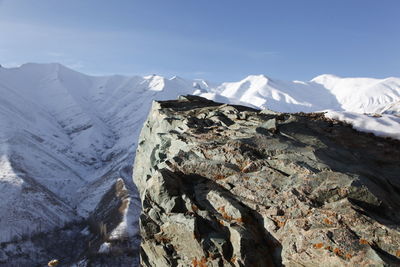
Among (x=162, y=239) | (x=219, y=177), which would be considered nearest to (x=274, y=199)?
(x=219, y=177)

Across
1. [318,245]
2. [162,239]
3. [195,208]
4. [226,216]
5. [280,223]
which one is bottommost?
[162,239]

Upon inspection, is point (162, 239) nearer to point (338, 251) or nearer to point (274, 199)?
point (274, 199)

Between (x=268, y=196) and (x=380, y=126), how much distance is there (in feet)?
31.5

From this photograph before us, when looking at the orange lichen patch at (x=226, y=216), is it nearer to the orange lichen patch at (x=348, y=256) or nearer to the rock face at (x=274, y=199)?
the rock face at (x=274, y=199)

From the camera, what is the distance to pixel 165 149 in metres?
16.4

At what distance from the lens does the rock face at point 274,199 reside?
891cm

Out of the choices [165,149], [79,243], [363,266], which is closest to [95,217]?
[79,243]

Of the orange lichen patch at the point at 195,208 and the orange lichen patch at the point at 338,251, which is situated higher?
the orange lichen patch at the point at 338,251

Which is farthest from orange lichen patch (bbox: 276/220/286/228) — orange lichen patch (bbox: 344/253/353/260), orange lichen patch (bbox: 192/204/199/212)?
orange lichen patch (bbox: 192/204/199/212)

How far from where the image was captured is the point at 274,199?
1062 centimetres

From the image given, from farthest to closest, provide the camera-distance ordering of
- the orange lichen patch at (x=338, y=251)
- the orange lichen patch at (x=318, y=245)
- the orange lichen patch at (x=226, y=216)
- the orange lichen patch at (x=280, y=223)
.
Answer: the orange lichen patch at (x=226, y=216), the orange lichen patch at (x=280, y=223), the orange lichen patch at (x=318, y=245), the orange lichen patch at (x=338, y=251)

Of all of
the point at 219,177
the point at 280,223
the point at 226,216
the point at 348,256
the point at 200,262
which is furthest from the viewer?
the point at 219,177

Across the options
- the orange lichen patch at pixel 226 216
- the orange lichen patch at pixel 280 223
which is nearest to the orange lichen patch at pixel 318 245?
the orange lichen patch at pixel 280 223

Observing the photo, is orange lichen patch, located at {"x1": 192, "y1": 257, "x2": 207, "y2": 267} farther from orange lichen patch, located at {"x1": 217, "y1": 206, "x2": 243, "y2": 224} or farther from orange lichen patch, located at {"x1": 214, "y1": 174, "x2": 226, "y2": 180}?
orange lichen patch, located at {"x1": 214, "y1": 174, "x2": 226, "y2": 180}
